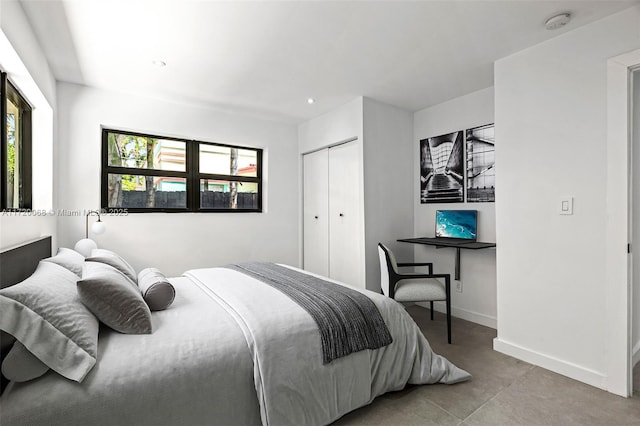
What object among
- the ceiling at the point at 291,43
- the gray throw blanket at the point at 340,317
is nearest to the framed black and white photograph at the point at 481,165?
the ceiling at the point at 291,43

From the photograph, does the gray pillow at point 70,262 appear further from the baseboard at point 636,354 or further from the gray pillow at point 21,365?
the baseboard at point 636,354

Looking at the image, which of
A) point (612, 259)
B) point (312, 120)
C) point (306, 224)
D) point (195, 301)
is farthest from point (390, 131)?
point (195, 301)

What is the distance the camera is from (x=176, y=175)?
382cm

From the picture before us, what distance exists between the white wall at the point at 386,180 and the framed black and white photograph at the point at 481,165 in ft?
2.41

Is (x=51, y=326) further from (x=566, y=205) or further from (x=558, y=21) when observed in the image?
(x=558, y=21)

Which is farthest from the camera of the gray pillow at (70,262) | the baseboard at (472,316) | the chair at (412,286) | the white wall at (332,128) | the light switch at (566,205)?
the white wall at (332,128)

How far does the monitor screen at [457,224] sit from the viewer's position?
3.36 metres

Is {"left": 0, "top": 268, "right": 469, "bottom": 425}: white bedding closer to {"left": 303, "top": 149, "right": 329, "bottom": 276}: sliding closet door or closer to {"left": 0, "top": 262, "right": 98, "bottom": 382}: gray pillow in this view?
{"left": 0, "top": 262, "right": 98, "bottom": 382}: gray pillow

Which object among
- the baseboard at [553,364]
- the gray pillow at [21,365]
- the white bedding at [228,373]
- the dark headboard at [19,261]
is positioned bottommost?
the baseboard at [553,364]

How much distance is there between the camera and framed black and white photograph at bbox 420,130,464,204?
3545 mm

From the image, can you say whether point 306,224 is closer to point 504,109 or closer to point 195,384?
point 504,109

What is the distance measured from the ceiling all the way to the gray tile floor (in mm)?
2439

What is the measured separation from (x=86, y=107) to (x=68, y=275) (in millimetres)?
2258

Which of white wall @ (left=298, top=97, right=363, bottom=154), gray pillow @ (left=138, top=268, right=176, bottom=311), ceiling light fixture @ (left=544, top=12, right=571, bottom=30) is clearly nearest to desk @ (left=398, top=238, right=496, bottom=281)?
white wall @ (left=298, top=97, right=363, bottom=154)
